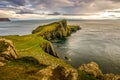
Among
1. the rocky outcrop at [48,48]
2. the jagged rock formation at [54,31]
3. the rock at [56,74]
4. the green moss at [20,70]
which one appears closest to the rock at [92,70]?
the green moss at [20,70]

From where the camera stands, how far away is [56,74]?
35188 mm

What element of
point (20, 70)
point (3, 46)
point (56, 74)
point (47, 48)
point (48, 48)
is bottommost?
point (48, 48)

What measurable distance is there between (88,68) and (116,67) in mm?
28852

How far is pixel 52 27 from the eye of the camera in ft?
574

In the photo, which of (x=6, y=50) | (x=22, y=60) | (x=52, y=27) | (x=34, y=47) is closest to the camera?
(x=22, y=60)

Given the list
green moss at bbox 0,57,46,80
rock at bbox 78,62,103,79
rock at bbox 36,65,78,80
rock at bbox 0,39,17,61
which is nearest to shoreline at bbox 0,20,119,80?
rock at bbox 78,62,103,79

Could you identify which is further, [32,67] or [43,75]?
[32,67]

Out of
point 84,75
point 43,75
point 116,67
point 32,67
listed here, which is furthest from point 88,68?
point 116,67

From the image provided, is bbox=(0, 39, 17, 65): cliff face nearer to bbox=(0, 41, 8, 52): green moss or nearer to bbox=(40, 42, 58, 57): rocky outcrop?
bbox=(0, 41, 8, 52): green moss

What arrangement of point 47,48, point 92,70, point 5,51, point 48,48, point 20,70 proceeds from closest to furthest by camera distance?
1. point 20,70
2. point 5,51
3. point 92,70
4. point 47,48
5. point 48,48

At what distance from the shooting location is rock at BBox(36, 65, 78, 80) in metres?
34.4

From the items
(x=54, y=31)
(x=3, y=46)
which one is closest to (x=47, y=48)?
(x=3, y=46)

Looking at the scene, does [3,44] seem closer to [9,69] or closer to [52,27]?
[9,69]

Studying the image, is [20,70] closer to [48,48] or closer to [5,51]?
[5,51]
